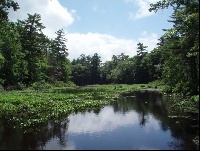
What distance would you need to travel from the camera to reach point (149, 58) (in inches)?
3981

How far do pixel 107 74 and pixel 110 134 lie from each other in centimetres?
11734

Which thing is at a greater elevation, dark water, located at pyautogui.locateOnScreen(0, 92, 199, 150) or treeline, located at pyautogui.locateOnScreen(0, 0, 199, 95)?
treeline, located at pyautogui.locateOnScreen(0, 0, 199, 95)

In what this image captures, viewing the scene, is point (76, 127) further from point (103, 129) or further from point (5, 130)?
point (5, 130)

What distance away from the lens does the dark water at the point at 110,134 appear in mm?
14383

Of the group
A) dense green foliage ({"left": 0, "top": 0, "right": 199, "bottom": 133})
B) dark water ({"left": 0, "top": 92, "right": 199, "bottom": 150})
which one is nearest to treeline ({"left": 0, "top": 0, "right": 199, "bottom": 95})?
dense green foliage ({"left": 0, "top": 0, "right": 199, "bottom": 133})

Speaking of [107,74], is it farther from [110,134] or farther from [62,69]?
[110,134]

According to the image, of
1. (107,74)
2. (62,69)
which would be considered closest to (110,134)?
(62,69)

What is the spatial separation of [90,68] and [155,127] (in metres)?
119

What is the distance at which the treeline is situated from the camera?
76.5 ft

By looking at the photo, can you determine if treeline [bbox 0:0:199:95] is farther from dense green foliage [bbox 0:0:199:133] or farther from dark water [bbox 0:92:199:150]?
dark water [bbox 0:92:199:150]

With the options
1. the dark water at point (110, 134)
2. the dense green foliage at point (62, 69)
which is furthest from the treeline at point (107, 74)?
the dark water at point (110, 134)

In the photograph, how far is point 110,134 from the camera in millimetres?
17141

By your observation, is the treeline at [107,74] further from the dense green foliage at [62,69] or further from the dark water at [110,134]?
the dark water at [110,134]

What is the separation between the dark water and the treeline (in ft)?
19.4
